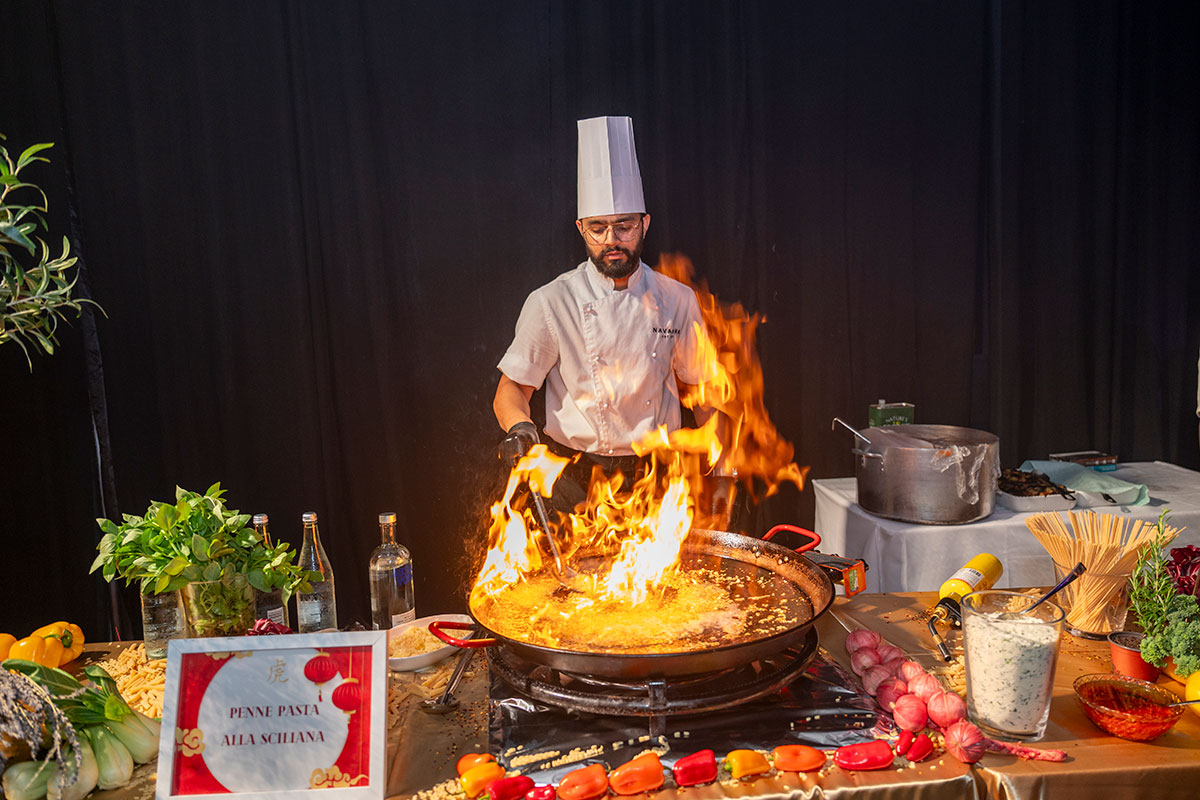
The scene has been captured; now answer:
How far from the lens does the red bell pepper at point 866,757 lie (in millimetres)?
1198

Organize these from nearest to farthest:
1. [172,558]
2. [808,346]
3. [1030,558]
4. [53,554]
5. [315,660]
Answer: [315,660]
[172,558]
[1030,558]
[53,554]
[808,346]

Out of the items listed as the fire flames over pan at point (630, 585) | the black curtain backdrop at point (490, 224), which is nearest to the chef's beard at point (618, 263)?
the black curtain backdrop at point (490, 224)

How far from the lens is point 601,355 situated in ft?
10.2

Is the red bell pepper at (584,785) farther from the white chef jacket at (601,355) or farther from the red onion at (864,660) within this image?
the white chef jacket at (601,355)

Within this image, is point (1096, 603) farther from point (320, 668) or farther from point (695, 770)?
point (320, 668)

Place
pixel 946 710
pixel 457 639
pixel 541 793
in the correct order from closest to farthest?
pixel 541 793, pixel 946 710, pixel 457 639

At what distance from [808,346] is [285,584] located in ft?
8.88

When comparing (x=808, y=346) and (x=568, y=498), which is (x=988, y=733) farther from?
(x=808, y=346)

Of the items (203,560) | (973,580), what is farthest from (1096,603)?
(203,560)

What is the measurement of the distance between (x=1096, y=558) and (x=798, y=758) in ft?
2.64

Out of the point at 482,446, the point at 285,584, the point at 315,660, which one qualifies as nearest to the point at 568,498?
the point at 482,446

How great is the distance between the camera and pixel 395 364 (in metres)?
3.41

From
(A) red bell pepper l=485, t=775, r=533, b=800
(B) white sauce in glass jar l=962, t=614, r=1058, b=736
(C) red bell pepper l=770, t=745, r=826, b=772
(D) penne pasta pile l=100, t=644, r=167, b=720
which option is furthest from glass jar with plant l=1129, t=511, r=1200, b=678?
(D) penne pasta pile l=100, t=644, r=167, b=720

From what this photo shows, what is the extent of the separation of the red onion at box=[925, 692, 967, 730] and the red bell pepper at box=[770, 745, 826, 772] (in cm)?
21
